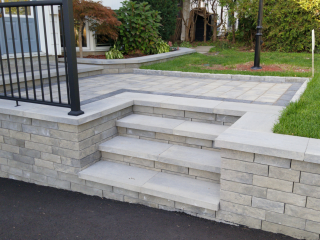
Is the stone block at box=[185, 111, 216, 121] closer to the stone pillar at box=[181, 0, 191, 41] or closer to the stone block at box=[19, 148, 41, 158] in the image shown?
the stone block at box=[19, 148, 41, 158]

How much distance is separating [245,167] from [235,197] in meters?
0.30

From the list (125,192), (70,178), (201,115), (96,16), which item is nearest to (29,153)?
(70,178)

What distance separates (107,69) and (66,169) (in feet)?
13.4

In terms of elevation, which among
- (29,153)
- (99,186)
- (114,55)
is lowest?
(99,186)

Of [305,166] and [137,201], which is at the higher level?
[305,166]

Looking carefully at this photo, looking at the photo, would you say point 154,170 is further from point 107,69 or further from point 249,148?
point 107,69

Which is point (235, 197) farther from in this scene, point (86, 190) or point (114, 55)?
point (114, 55)

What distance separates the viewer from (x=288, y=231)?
2.45 meters

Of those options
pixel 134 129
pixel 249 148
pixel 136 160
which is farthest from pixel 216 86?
pixel 249 148

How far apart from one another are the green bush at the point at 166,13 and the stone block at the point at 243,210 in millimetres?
8961

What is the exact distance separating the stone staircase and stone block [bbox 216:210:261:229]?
10 cm

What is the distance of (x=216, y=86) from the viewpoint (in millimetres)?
5215

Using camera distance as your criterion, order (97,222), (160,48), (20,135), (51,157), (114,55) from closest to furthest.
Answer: (97,222)
(51,157)
(20,135)
(114,55)
(160,48)

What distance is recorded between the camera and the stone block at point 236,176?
2.47 m
